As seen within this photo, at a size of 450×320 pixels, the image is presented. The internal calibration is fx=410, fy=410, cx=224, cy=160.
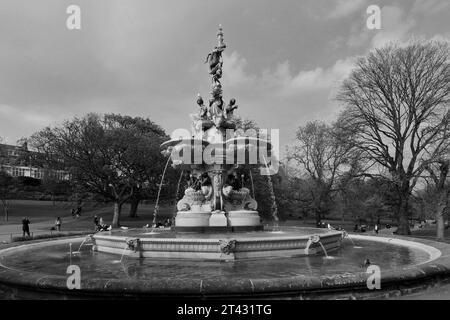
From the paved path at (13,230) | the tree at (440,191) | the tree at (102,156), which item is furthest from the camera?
the tree at (102,156)

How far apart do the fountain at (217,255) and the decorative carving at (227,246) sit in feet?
0.04

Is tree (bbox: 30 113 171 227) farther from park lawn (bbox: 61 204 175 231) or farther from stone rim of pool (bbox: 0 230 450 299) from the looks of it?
stone rim of pool (bbox: 0 230 450 299)

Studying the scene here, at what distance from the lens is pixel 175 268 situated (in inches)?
412

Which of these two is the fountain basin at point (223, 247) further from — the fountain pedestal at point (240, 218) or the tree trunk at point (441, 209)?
the tree trunk at point (441, 209)

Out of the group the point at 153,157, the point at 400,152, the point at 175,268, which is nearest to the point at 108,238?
the point at 175,268

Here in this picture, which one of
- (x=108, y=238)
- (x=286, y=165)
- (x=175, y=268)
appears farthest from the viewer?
(x=286, y=165)

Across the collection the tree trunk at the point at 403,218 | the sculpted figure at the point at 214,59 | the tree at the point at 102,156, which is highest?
the sculpted figure at the point at 214,59

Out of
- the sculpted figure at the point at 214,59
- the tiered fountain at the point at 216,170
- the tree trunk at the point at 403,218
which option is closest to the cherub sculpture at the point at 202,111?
the tiered fountain at the point at 216,170

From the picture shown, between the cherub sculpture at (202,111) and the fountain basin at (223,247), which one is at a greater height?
the cherub sculpture at (202,111)

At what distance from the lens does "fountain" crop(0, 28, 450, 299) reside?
7.47m

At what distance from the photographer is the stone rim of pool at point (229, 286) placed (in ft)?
23.6

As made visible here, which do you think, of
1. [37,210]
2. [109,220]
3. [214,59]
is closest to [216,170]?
[214,59]
